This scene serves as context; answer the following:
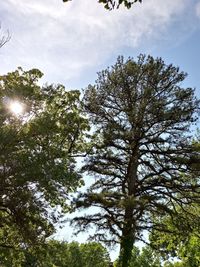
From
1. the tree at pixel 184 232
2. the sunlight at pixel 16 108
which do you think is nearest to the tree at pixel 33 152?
the sunlight at pixel 16 108

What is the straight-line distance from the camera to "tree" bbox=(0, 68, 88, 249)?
16.9 metres

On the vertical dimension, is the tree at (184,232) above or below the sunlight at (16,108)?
below

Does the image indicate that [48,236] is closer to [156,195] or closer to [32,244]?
[32,244]

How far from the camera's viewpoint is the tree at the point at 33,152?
16938 mm

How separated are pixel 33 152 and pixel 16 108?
227 cm

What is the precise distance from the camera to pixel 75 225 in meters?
18.7

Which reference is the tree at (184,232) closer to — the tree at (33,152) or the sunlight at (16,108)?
the tree at (33,152)

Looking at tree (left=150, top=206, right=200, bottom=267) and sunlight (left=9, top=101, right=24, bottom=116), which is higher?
sunlight (left=9, top=101, right=24, bottom=116)

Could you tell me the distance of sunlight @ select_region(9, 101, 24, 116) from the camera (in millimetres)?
18062

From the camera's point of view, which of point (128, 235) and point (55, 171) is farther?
point (128, 235)

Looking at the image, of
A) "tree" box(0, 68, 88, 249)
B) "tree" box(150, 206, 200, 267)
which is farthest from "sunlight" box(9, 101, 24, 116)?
"tree" box(150, 206, 200, 267)

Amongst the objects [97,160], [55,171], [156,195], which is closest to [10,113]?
[55,171]

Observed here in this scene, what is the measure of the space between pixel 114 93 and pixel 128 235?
745 cm

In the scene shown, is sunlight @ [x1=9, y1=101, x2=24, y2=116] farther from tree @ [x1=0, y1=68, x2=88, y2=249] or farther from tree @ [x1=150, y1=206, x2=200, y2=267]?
tree @ [x1=150, y1=206, x2=200, y2=267]
